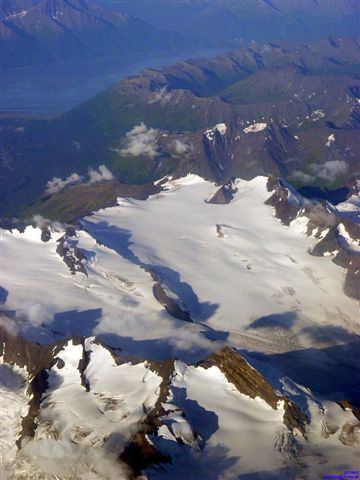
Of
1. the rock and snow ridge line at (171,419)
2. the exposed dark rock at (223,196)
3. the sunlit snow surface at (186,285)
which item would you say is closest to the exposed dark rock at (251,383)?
the rock and snow ridge line at (171,419)

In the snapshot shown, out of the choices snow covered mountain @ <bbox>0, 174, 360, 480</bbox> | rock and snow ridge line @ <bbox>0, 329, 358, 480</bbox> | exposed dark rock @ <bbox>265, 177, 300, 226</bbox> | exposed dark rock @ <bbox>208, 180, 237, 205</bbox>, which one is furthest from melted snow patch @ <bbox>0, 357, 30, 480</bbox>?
exposed dark rock @ <bbox>208, 180, 237, 205</bbox>

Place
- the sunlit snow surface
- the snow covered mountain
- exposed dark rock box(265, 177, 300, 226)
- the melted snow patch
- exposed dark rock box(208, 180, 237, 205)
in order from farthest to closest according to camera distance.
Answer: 1. exposed dark rock box(208, 180, 237, 205)
2. exposed dark rock box(265, 177, 300, 226)
3. the sunlit snow surface
4. the melted snow patch
5. the snow covered mountain

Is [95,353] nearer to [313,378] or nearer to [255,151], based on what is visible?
[313,378]

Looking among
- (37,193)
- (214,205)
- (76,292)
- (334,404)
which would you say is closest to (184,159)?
(37,193)

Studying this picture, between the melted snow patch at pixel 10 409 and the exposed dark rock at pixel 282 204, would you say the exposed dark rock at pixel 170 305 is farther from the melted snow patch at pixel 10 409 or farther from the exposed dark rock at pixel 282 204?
the exposed dark rock at pixel 282 204

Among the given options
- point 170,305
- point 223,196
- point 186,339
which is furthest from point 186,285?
point 223,196

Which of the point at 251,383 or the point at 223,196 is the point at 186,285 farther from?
the point at 223,196

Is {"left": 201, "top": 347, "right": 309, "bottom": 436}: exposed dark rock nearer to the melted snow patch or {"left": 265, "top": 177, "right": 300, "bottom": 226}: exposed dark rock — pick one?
the melted snow patch
